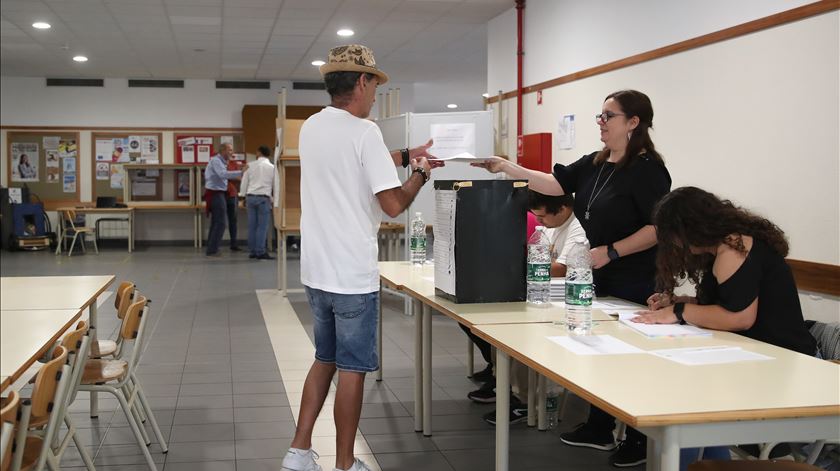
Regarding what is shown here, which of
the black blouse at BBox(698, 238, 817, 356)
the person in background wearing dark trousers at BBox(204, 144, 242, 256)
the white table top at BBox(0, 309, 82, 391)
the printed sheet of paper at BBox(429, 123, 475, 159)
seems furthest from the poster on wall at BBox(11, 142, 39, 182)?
the black blouse at BBox(698, 238, 817, 356)

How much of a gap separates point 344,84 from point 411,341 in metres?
3.45

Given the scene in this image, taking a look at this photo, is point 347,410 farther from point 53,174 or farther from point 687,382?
point 53,174

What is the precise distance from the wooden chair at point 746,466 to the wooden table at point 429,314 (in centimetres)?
69

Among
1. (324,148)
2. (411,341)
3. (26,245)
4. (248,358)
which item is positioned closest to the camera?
(324,148)

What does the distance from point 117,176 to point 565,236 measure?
12300 mm

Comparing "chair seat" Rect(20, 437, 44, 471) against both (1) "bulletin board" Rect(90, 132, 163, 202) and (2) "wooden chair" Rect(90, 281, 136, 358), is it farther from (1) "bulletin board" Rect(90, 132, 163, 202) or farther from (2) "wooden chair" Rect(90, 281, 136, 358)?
(1) "bulletin board" Rect(90, 132, 163, 202)

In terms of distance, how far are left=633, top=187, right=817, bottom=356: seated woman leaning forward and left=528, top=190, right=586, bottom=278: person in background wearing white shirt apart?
1.27 meters

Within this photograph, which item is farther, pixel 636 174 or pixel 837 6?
pixel 837 6

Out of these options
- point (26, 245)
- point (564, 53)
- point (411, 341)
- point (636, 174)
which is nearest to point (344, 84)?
point (636, 174)

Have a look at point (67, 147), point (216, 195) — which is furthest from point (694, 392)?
point (67, 147)

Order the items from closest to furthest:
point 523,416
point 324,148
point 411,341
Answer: point 324,148 → point 523,416 → point 411,341

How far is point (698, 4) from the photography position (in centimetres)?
496

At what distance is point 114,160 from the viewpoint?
14.5m

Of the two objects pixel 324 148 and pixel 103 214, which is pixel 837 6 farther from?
pixel 103 214
